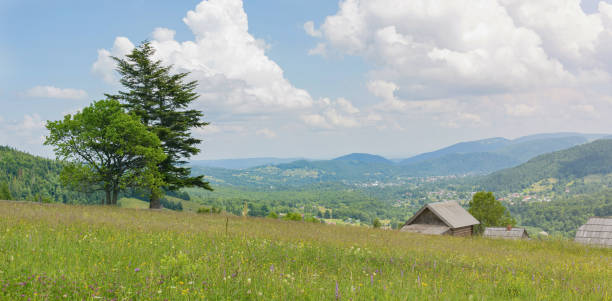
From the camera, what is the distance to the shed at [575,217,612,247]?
40.1 meters

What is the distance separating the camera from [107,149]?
31.3 m

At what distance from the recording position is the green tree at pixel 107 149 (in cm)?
2961

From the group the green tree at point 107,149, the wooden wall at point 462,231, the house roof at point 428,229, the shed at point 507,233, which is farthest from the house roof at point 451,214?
the green tree at point 107,149

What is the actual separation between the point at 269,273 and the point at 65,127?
3047 cm

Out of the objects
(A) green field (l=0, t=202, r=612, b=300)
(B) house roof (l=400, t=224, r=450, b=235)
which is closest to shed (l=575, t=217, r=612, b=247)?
(B) house roof (l=400, t=224, r=450, b=235)

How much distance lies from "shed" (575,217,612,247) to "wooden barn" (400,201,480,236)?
11829 millimetres

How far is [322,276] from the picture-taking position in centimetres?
695

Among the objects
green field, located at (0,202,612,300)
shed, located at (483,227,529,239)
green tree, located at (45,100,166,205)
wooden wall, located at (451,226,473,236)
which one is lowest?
shed, located at (483,227,529,239)

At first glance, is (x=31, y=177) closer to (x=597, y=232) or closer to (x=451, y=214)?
(x=451, y=214)

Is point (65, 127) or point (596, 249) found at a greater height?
point (65, 127)

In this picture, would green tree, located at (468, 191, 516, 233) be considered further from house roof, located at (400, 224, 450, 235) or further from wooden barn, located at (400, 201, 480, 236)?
house roof, located at (400, 224, 450, 235)

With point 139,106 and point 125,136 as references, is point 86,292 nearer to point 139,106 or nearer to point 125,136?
point 125,136

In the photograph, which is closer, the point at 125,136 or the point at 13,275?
the point at 13,275

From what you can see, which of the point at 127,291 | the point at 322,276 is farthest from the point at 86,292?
the point at 322,276
